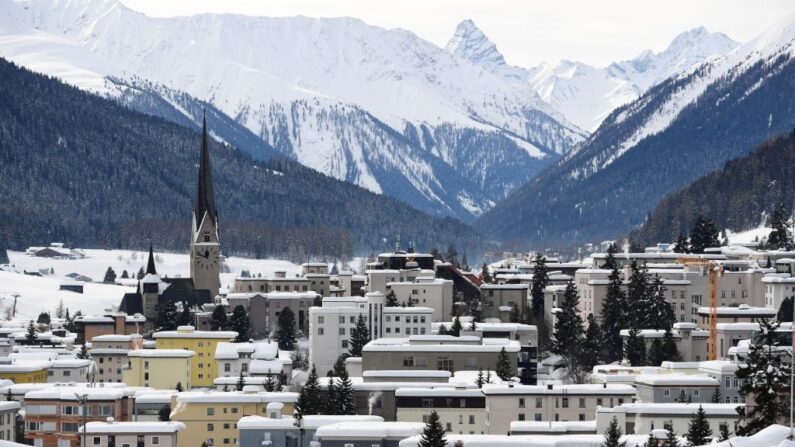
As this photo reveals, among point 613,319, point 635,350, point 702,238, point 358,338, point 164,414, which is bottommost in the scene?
point 164,414

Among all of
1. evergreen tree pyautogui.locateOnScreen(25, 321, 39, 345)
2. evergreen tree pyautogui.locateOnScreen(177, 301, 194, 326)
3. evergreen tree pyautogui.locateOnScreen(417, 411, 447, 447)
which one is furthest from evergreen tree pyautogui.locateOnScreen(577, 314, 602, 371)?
evergreen tree pyautogui.locateOnScreen(417, 411, 447, 447)

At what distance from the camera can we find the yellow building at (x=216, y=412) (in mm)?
112000

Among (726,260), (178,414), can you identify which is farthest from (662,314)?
(178,414)

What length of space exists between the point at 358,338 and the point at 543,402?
3828cm

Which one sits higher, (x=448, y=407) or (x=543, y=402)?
(x=543, y=402)

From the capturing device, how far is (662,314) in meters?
151

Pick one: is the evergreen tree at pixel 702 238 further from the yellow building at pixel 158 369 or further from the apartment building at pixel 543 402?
the apartment building at pixel 543 402

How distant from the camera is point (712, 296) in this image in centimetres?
15475

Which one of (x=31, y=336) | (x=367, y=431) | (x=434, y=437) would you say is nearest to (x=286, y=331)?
(x=31, y=336)

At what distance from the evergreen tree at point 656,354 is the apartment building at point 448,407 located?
85.6 ft

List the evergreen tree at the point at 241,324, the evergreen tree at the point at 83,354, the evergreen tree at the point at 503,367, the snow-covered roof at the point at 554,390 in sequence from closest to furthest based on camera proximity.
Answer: the snow-covered roof at the point at 554,390 → the evergreen tree at the point at 503,367 → the evergreen tree at the point at 83,354 → the evergreen tree at the point at 241,324

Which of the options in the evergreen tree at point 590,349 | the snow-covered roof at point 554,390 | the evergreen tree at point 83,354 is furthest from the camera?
the evergreen tree at point 83,354

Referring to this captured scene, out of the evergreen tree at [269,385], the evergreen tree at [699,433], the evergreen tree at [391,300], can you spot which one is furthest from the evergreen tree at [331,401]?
the evergreen tree at [391,300]

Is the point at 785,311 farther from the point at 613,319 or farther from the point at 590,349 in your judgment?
the point at 590,349
